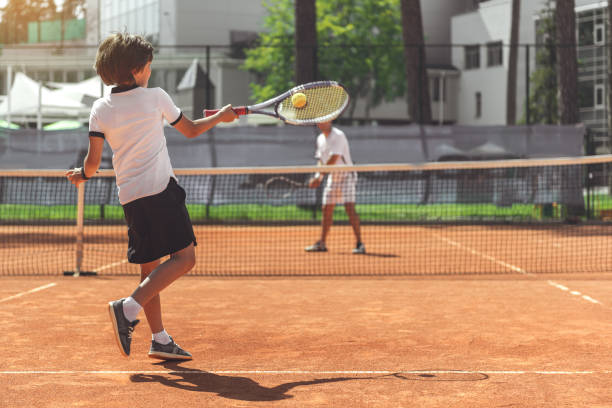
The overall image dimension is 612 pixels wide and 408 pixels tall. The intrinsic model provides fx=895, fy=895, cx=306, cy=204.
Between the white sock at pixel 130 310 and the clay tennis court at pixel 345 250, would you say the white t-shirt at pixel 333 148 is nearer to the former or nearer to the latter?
the clay tennis court at pixel 345 250

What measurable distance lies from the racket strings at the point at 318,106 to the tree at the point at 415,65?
13.8m

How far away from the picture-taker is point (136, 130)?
4.54 meters

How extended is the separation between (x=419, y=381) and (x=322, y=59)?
38.5 m

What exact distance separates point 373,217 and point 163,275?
13.2 metres

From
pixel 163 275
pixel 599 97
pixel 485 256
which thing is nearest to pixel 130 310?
pixel 163 275

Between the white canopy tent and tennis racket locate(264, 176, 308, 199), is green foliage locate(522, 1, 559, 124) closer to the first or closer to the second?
tennis racket locate(264, 176, 308, 199)

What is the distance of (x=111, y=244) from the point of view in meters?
13.2

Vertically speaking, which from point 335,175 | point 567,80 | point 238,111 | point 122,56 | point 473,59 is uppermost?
point 473,59

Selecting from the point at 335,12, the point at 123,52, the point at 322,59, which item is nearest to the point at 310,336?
the point at 123,52

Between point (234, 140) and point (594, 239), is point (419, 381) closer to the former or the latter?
point (594, 239)

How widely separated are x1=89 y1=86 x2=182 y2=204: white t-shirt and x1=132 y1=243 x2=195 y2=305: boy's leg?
361mm

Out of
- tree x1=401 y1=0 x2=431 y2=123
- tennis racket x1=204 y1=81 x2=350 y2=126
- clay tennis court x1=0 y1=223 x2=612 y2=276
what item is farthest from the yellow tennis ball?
tree x1=401 y1=0 x2=431 y2=123

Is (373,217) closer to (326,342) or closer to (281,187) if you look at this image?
(281,187)

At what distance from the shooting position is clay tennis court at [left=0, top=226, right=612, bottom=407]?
4.16m
